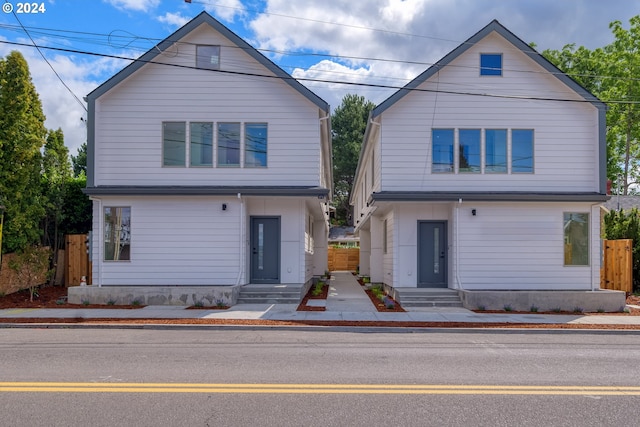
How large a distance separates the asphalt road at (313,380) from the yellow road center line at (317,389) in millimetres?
15

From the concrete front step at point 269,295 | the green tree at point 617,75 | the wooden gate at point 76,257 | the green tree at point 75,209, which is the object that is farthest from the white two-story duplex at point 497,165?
the green tree at point 617,75

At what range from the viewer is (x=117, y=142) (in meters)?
16.0

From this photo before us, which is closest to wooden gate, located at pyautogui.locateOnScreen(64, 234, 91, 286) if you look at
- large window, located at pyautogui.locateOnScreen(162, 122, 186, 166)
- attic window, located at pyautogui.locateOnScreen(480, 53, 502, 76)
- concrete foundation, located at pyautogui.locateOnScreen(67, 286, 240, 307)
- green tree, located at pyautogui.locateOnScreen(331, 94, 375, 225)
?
concrete foundation, located at pyautogui.locateOnScreen(67, 286, 240, 307)

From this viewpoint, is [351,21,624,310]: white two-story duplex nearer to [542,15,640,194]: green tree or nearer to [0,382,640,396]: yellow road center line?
[0,382,640,396]: yellow road center line

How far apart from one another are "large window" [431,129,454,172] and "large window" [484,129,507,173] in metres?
1.15

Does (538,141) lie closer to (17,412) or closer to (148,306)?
(148,306)

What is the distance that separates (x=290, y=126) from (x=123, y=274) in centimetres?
702

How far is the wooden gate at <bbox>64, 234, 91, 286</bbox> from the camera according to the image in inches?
709

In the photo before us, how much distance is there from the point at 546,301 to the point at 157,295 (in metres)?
11.4

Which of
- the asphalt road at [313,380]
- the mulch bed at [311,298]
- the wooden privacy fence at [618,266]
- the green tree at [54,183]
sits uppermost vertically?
the green tree at [54,183]

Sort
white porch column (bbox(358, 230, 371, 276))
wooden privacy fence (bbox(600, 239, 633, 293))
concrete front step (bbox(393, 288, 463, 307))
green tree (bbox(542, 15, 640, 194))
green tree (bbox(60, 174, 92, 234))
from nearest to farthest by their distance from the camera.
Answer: concrete front step (bbox(393, 288, 463, 307))
wooden privacy fence (bbox(600, 239, 633, 293))
green tree (bbox(60, 174, 92, 234))
white porch column (bbox(358, 230, 371, 276))
green tree (bbox(542, 15, 640, 194))

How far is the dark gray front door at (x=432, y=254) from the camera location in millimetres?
16281

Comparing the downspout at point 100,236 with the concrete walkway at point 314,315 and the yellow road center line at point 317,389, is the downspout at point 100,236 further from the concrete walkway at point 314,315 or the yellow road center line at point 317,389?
the yellow road center line at point 317,389

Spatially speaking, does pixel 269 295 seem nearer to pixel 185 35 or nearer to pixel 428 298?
pixel 428 298
